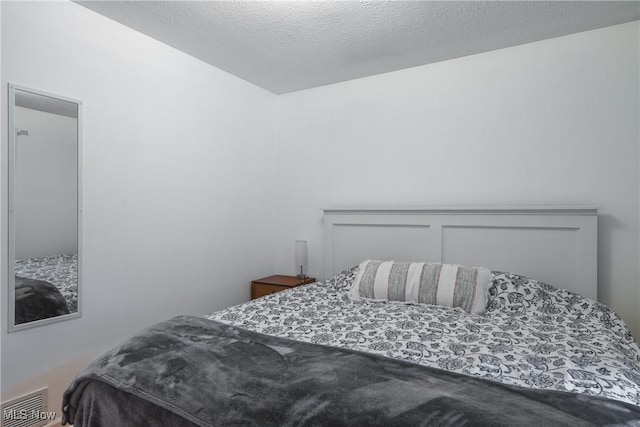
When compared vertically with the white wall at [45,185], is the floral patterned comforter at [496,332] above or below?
below

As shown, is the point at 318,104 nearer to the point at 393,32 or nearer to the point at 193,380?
the point at 393,32

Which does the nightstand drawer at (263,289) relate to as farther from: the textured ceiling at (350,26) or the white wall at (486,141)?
the textured ceiling at (350,26)

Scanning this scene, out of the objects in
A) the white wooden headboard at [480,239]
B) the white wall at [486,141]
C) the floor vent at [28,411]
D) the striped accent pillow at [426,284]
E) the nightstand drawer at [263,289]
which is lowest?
the floor vent at [28,411]

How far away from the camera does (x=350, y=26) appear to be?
2334mm

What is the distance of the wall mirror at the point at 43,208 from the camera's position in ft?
5.97

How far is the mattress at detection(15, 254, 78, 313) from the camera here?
73.5 inches

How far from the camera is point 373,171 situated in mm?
3176

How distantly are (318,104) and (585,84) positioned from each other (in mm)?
2061

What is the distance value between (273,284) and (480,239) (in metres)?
1.71

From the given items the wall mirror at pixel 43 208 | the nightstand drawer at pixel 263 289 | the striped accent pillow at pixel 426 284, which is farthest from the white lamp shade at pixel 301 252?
the wall mirror at pixel 43 208

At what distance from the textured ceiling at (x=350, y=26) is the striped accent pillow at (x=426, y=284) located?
1.55 metres

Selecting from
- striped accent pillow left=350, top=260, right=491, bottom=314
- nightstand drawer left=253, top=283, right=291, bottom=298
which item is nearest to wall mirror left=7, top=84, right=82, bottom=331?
nightstand drawer left=253, top=283, right=291, bottom=298

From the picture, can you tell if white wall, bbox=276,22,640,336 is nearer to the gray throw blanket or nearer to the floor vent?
the gray throw blanket

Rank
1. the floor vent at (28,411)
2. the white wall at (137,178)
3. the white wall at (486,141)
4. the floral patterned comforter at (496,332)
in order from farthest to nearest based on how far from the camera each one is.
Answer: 1. the white wall at (486,141)
2. the white wall at (137,178)
3. the floor vent at (28,411)
4. the floral patterned comforter at (496,332)
